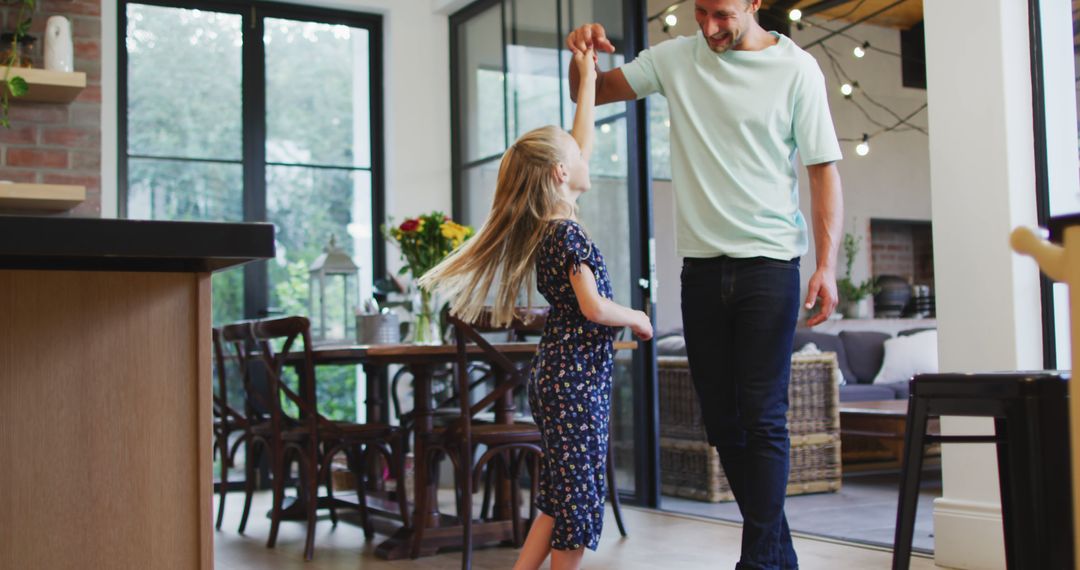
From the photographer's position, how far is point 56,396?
1123 millimetres

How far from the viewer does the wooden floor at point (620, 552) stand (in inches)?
127

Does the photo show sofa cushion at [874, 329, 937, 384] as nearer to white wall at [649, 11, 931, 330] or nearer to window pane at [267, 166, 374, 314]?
white wall at [649, 11, 931, 330]

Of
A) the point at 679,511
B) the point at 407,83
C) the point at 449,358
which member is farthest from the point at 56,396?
the point at 407,83

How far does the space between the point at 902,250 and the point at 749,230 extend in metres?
7.85

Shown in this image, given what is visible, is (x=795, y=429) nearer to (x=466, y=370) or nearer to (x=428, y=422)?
(x=428, y=422)

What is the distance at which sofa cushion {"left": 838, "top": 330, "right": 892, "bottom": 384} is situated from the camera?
7.30 meters

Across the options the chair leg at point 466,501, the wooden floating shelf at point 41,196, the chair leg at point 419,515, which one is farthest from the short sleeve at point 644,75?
the wooden floating shelf at point 41,196

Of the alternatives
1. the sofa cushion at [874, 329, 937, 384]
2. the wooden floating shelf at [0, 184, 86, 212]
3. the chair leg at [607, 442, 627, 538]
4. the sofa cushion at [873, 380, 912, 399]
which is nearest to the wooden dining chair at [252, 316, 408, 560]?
the chair leg at [607, 442, 627, 538]

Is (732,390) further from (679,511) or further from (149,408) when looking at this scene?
(679,511)

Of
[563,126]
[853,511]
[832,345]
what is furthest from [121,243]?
[832,345]

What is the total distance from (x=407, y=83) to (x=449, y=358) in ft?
10.2

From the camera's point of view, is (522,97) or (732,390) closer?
(732,390)

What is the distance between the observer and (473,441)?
10.5ft

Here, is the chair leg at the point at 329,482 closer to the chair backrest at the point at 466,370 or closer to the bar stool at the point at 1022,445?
the chair backrest at the point at 466,370
